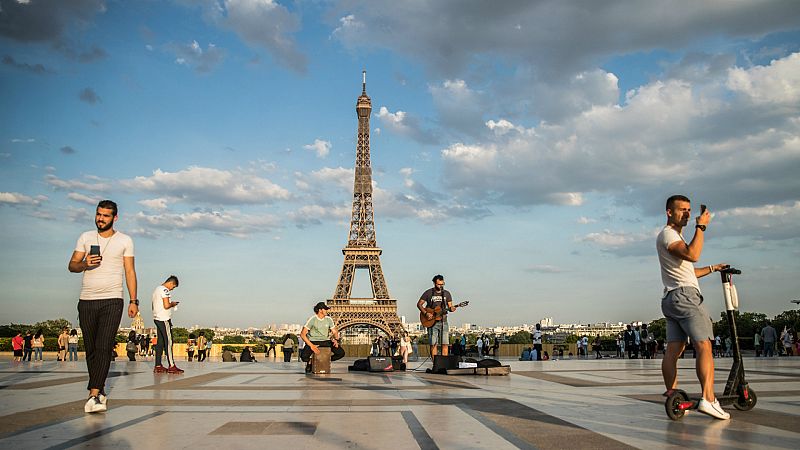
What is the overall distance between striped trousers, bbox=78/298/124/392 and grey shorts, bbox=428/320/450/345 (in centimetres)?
775

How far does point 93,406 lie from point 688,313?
5641mm

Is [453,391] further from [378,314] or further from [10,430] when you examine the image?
[378,314]

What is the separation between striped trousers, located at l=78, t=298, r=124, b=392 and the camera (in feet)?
21.0

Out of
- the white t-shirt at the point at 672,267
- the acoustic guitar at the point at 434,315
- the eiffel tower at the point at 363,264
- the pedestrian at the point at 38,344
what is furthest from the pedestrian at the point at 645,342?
the eiffel tower at the point at 363,264

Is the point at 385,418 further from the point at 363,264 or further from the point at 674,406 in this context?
the point at 363,264

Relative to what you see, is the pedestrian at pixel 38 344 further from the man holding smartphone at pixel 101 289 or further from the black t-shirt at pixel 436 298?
the man holding smartphone at pixel 101 289

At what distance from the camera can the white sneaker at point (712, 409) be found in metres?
5.38

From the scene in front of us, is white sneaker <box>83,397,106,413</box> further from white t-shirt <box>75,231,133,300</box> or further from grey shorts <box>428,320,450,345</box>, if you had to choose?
grey shorts <box>428,320,450,345</box>

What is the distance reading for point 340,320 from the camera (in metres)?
67.5

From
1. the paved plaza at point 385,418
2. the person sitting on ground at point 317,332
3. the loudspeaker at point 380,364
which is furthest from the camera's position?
the loudspeaker at point 380,364

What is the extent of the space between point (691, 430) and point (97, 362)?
5509 millimetres

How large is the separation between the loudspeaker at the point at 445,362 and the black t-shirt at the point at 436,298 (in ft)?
3.27

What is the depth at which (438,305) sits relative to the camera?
1300 centimetres

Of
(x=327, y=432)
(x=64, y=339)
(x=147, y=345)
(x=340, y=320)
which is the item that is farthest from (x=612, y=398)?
(x=340, y=320)
